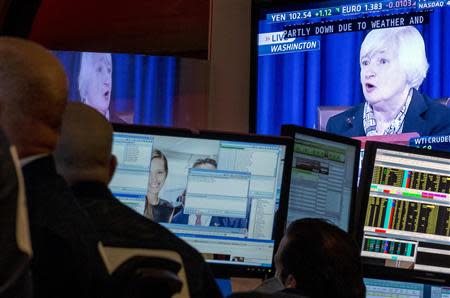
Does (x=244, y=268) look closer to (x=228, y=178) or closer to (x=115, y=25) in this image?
(x=228, y=178)

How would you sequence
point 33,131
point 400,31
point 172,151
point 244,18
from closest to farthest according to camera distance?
point 33,131 → point 172,151 → point 400,31 → point 244,18

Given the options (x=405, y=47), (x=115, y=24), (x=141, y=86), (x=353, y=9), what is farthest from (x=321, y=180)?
(x=115, y=24)

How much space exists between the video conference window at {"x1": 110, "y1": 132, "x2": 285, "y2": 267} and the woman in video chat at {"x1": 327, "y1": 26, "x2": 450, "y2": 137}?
2055mm

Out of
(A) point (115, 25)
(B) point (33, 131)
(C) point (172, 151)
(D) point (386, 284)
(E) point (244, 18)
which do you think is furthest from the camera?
(A) point (115, 25)

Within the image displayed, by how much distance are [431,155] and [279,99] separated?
1833 millimetres

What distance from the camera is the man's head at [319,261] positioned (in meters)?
2.74

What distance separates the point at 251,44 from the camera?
5.42 metres

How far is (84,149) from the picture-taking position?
206cm

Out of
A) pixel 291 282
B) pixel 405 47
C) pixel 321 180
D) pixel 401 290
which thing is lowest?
pixel 401 290

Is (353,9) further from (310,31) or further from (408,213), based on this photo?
(408,213)

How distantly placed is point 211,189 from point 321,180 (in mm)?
402

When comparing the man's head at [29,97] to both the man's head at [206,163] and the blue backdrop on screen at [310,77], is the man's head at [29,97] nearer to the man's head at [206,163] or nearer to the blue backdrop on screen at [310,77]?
the man's head at [206,163]

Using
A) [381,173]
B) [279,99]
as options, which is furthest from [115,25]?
[381,173]

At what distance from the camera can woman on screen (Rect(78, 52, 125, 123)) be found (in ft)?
19.1
